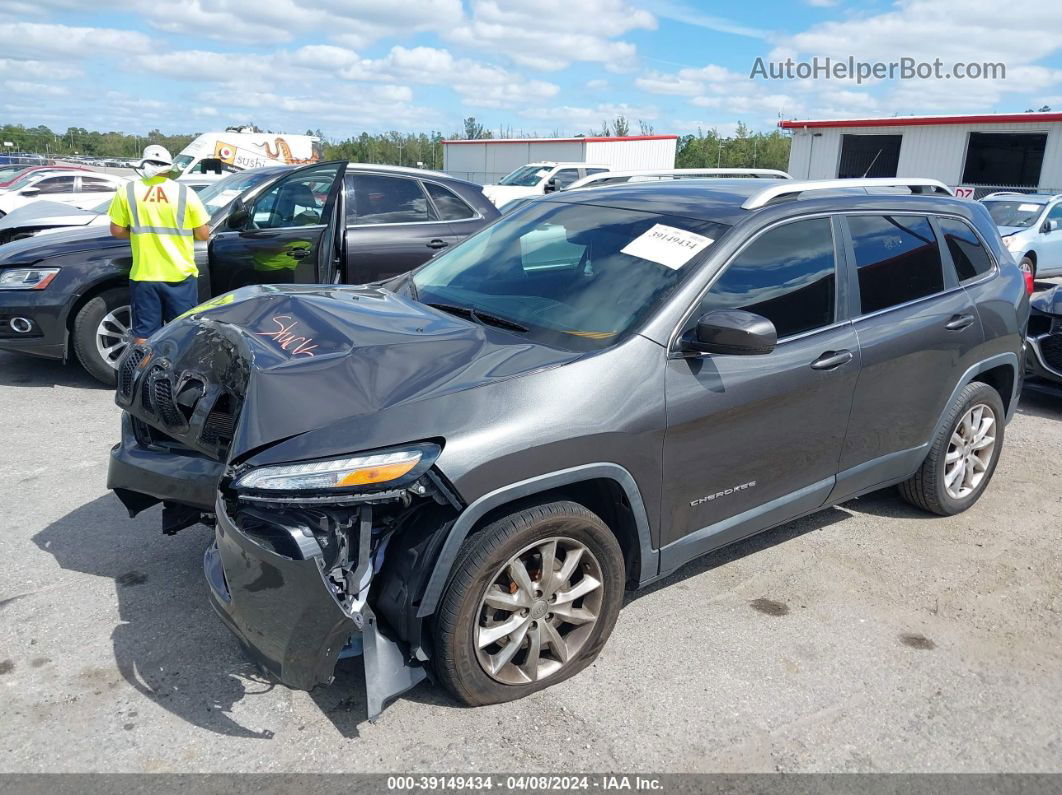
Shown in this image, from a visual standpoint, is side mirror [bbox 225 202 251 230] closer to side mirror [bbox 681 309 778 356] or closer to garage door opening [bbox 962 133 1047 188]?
side mirror [bbox 681 309 778 356]

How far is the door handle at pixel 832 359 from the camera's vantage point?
3.61 metres

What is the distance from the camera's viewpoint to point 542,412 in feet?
9.25

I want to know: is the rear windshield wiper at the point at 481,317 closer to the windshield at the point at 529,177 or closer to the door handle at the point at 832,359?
the door handle at the point at 832,359

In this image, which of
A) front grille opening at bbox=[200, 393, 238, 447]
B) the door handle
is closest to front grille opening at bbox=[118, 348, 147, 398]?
front grille opening at bbox=[200, 393, 238, 447]

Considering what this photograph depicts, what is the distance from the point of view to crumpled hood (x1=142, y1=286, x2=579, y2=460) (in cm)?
273

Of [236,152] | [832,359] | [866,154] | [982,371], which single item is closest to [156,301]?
[832,359]

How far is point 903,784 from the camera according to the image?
271 centimetres

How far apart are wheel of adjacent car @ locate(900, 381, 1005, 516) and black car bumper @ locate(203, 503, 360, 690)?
332cm

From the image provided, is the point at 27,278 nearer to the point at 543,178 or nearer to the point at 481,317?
the point at 481,317

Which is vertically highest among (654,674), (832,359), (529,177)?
(529,177)

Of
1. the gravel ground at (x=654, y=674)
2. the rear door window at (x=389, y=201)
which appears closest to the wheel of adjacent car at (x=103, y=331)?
the rear door window at (x=389, y=201)

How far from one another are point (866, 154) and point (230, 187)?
84.8 feet

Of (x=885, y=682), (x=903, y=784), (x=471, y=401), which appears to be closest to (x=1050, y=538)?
(x=885, y=682)

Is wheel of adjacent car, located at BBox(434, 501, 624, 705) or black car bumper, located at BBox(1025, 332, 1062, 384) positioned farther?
black car bumper, located at BBox(1025, 332, 1062, 384)
